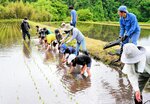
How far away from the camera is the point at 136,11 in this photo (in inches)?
2995

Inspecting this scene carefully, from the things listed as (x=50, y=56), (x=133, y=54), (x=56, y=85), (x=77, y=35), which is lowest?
(x=50, y=56)

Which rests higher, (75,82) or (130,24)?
(130,24)

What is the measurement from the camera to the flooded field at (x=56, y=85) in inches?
331

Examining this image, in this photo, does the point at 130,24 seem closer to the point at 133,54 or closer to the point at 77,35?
the point at 77,35

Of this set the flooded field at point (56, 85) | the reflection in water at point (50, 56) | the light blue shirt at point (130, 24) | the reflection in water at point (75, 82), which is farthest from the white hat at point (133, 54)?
the reflection in water at point (50, 56)

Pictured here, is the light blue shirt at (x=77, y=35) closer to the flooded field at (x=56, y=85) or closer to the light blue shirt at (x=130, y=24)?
the flooded field at (x=56, y=85)

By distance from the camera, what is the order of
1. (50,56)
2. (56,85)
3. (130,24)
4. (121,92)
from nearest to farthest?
(121,92), (56,85), (130,24), (50,56)

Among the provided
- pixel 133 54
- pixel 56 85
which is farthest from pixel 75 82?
pixel 133 54

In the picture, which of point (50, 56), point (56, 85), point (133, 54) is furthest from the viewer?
point (50, 56)

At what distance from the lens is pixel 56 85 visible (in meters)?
9.90

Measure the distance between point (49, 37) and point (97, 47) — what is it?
254 centimetres

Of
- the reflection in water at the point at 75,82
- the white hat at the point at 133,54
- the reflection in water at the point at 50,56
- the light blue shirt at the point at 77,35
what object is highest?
the white hat at the point at 133,54

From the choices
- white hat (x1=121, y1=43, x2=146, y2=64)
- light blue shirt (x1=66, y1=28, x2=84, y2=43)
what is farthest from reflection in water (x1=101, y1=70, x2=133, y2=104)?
light blue shirt (x1=66, y1=28, x2=84, y2=43)

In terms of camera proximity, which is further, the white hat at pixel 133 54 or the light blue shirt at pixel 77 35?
the light blue shirt at pixel 77 35
